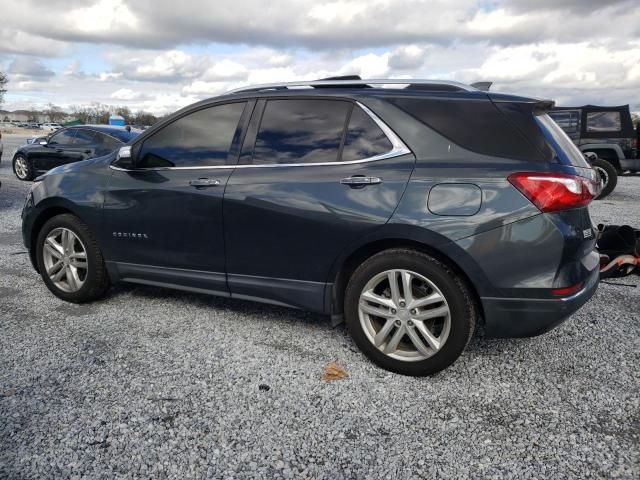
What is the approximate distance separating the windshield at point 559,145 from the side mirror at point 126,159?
2.86m

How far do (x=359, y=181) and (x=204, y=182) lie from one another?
1154 millimetres

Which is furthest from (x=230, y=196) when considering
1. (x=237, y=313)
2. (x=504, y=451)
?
(x=504, y=451)

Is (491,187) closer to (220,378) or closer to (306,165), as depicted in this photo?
(306,165)

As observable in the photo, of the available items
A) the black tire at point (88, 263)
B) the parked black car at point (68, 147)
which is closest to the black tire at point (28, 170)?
the parked black car at point (68, 147)

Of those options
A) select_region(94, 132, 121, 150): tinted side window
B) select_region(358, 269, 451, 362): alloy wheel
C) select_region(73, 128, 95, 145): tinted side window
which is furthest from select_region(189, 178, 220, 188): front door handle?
select_region(73, 128, 95, 145): tinted side window

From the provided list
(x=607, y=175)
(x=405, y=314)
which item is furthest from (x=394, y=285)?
(x=607, y=175)

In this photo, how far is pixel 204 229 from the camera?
3600 millimetres

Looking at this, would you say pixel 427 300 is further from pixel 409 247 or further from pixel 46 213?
pixel 46 213

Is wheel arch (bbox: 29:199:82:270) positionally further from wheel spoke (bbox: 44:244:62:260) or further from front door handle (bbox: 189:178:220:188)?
front door handle (bbox: 189:178:220:188)

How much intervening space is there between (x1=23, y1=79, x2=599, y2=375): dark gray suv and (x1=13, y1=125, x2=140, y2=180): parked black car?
741cm

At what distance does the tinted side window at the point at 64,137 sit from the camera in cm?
1165

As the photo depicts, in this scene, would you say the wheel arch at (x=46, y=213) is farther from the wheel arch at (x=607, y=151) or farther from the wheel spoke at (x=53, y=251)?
the wheel arch at (x=607, y=151)

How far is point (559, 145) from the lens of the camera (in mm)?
2898

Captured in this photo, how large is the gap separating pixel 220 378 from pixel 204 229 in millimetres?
1078
